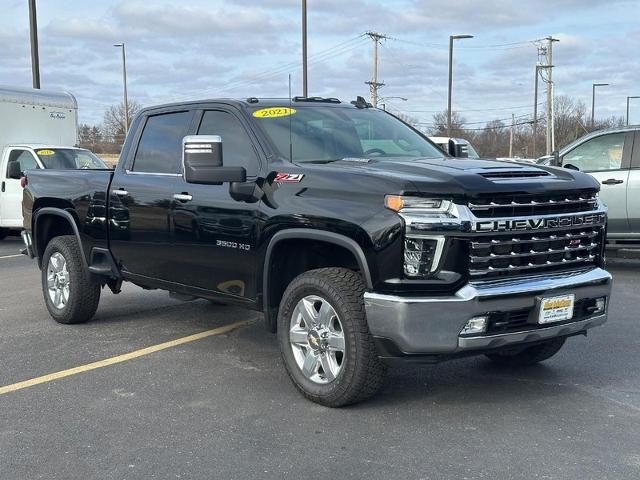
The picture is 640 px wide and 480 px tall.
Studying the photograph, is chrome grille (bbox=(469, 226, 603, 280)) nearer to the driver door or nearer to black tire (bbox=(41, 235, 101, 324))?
black tire (bbox=(41, 235, 101, 324))

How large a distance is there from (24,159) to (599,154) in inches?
409

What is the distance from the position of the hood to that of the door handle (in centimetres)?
106

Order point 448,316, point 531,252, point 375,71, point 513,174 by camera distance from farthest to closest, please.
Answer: point 375,71, point 513,174, point 531,252, point 448,316

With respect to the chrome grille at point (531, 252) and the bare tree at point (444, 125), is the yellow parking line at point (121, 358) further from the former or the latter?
the bare tree at point (444, 125)

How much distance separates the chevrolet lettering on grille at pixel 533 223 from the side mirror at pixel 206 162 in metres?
1.70

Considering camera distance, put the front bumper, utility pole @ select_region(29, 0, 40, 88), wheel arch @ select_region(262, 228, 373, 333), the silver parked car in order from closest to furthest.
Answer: the front bumper, wheel arch @ select_region(262, 228, 373, 333), the silver parked car, utility pole @ select_region(29, 0, 40, 88)

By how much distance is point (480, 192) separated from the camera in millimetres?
4223

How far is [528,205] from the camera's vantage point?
4.41 meters

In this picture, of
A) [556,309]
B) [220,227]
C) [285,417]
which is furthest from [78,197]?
[556,309]

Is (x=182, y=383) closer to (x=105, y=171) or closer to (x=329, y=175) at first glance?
(x=329, y=175)

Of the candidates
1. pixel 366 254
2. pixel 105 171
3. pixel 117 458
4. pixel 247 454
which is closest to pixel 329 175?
pixel 366 254

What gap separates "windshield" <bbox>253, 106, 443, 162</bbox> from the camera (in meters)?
5.29

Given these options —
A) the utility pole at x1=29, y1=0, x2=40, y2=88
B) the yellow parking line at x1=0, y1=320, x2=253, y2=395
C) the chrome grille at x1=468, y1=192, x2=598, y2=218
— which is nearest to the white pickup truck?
the utility pole at x1=29, y1=0, x2=40, y2=88

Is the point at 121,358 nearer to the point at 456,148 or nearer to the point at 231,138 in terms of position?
the point at 231,138
